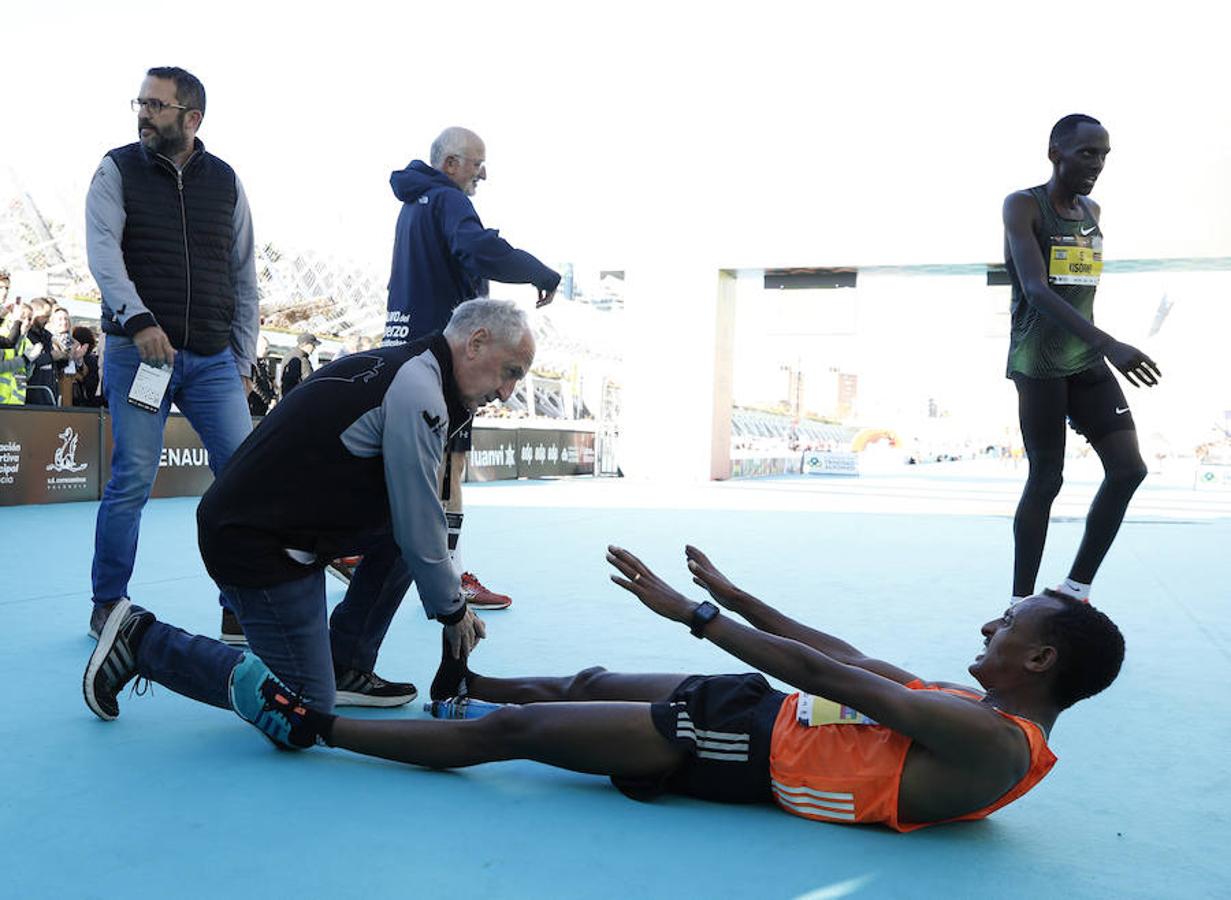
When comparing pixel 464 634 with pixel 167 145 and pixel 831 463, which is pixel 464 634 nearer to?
pixel 167 145

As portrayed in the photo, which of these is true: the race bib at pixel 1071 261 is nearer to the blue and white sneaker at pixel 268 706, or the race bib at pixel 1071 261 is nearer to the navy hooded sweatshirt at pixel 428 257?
the navy hooded sweatshirt at pixel 428 257

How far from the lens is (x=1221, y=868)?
174 centimetres

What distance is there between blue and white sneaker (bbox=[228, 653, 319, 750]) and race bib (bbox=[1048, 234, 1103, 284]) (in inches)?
110

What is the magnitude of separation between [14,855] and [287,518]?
752mm

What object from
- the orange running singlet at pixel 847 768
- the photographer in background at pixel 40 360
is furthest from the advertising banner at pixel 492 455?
the orange running singlet at pixel 847 768

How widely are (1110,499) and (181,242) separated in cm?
308

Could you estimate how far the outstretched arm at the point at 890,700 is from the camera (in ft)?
5.55

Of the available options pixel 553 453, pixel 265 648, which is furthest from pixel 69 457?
pixel 553 453

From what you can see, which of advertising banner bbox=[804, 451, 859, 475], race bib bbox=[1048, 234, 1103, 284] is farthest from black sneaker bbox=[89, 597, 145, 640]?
advertising banner bbox=[804, 451, 859, 475]

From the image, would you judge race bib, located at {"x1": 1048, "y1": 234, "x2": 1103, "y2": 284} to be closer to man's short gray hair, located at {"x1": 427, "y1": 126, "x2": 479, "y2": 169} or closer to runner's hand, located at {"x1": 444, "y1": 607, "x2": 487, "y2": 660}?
man's short gray hair, located at {"x1": 427, "y1": 126, "x2": 479, "y2": 169}

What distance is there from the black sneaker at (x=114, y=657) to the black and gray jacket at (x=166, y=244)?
3.38 ft

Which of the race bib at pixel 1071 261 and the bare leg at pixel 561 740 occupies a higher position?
the race bib at pixel 1071 261

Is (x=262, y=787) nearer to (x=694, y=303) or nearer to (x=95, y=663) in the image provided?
(x=95, y=663)

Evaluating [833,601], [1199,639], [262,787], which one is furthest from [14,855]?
[1199,639]
